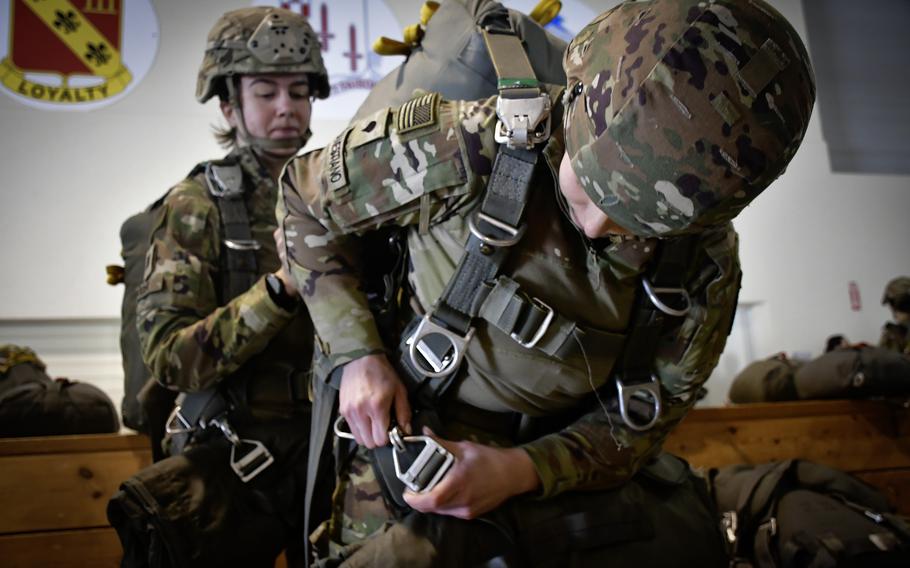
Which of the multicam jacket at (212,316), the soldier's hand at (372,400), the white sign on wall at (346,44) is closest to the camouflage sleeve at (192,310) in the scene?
the multicam jacket at (212,316)

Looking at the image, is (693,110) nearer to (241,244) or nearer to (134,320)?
(241,244)

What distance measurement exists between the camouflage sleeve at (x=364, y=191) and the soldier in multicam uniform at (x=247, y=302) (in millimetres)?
171

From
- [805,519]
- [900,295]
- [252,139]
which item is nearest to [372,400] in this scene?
[252,139]

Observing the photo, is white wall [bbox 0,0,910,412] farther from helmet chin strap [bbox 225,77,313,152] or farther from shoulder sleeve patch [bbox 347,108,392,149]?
shoulder sleeve patch [bbox 347,108,392,149]

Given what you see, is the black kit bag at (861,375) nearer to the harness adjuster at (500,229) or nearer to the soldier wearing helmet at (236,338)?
the soldier wearing helmet at (236,338)

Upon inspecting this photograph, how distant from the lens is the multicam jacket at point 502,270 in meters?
0.82

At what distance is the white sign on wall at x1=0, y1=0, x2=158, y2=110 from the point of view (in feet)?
9.59

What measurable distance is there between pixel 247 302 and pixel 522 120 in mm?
582

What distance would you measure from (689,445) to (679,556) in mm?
1379

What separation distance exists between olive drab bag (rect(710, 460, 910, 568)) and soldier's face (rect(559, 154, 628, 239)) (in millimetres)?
812

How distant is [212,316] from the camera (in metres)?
1.16

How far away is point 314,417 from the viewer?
38.3 inches

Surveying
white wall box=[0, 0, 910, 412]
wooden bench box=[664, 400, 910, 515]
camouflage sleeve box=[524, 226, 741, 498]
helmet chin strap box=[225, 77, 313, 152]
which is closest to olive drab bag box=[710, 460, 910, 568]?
wooden bench box=[664, 400, 910, 515]

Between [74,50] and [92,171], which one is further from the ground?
[74,50]
